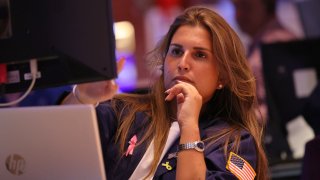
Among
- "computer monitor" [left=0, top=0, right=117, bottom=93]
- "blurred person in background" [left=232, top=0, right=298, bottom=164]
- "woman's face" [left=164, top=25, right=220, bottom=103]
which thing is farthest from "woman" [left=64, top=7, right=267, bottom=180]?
"blurred person in background" [left=232, top=0, right=298, bottom=164]

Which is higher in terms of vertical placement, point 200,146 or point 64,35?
point 64,35

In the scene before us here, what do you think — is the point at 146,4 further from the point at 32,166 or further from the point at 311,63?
the point at 32,166

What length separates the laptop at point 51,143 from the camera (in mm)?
1428

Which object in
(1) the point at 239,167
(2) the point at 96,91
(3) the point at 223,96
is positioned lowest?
(1) the point at 239,167

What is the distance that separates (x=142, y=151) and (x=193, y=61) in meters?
0.35

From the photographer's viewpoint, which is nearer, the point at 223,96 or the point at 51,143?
the point at 51,143

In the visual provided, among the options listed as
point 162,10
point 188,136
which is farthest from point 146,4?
point 188,136

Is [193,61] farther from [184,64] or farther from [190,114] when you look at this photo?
[190,114]

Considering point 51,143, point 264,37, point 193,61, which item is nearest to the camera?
point 51,143

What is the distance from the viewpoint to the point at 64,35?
5.19 ft

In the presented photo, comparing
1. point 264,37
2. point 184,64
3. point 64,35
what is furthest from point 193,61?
point 264,37

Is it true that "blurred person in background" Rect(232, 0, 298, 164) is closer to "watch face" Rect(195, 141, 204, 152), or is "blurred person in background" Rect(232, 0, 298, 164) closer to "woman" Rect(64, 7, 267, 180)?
"woman" Rect(64, 7, 267, 180)

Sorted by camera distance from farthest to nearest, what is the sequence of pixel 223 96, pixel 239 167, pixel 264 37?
pixel 264 37 < pixel 223 96 < pixel 239 167

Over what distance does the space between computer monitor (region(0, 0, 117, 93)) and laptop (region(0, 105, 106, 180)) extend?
0.64 ft
